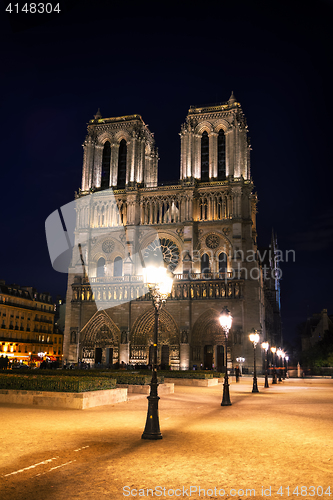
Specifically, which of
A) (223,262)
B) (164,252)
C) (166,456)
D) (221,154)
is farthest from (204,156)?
(166,456)

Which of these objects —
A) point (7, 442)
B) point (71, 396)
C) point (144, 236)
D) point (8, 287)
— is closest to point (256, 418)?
point (71, 396)

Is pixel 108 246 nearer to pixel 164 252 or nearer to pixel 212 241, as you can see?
pixel 164 252

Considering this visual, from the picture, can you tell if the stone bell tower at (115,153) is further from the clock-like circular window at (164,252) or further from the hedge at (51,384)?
the hedge at (51,384)

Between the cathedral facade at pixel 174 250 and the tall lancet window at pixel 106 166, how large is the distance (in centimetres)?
14

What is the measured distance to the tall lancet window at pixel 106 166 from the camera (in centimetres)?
5194

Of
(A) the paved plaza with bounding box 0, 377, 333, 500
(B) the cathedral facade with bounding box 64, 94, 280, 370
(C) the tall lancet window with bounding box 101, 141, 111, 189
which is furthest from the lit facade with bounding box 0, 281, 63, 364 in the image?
(A) the paved plaza with bounding box 0, 377, 333, 500

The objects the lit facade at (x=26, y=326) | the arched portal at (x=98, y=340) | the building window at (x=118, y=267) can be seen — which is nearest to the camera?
the arched portal at (x=98, y=340)

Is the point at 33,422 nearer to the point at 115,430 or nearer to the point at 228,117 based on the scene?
the point at 115,430

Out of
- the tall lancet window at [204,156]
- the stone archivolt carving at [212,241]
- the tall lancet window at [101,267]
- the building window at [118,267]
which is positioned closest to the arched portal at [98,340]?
the tall lancet window at [101,267]

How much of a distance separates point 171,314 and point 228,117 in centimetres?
2152

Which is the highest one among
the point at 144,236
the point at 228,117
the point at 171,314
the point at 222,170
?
the point at 228,117

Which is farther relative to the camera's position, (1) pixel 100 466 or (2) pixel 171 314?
(2) pixel 171 314

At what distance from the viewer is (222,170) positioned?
48.2 meters

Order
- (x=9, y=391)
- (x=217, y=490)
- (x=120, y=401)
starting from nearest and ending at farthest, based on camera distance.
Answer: (x=217, y=490) < (x=9, y=391) < (x=120, y=401)
